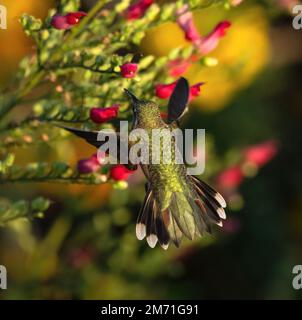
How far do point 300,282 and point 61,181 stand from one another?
81.0 inches

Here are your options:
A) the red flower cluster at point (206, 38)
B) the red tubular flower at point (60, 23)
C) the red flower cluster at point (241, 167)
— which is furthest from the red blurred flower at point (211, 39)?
the red flower cluster at point (241, 167)

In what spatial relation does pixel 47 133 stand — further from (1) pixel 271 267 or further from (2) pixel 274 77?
(2) pixel 274 77

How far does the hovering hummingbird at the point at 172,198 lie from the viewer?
205cm

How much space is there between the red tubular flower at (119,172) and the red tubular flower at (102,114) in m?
0.17

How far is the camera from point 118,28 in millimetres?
2262

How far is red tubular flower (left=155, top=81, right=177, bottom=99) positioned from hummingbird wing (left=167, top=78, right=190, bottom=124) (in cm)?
12

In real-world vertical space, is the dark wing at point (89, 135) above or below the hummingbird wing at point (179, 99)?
below

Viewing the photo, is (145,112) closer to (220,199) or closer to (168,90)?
(168,90)

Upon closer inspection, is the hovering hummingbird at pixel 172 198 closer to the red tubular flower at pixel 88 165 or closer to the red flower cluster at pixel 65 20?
the red tubular flower at pixel 88 165

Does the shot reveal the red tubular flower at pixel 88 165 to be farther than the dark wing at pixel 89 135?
Yes

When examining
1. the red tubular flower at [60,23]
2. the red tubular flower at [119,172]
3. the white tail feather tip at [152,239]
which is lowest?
the white tail feather tip at [152,239]

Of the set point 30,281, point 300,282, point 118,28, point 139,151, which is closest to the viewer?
point 139,151

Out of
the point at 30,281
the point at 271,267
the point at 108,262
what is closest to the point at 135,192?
the point at 108,262

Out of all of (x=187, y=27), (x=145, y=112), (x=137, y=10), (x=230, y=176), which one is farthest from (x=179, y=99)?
(x=230, y=176)
